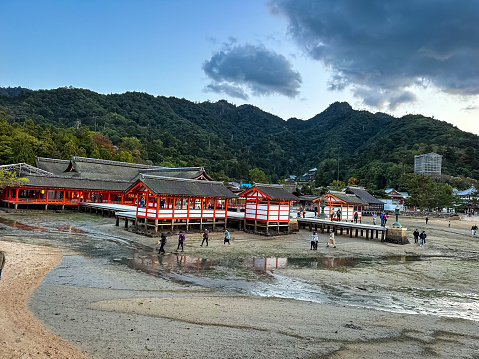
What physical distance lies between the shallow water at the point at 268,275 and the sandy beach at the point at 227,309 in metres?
0.08

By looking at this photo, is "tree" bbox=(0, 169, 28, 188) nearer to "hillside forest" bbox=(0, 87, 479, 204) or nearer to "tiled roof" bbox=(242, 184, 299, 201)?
"hillside forest" bbox=(0, 87, 479, 204)

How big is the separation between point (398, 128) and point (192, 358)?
159996mm

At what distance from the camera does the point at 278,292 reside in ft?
45.0

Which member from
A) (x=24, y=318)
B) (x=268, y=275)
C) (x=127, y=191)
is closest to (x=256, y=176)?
(x=127, y=191)

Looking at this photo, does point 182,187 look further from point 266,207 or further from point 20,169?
point 20,169

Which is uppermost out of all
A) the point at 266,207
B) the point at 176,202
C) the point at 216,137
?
the point at 216,137

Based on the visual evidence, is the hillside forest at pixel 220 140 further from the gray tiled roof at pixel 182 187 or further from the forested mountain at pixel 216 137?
the gray tiled roof at pixel 182 187

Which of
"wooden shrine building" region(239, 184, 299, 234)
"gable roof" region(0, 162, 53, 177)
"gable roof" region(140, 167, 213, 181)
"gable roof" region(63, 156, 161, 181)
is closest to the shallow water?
"wooden shrine building" region(239, 184, 299, 234)

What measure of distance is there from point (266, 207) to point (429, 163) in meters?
92.8

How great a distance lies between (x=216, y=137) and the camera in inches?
5443

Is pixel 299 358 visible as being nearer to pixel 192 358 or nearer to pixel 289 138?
pixel 192 358

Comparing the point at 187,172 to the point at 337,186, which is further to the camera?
the point at 337,186

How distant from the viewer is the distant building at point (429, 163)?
103 m

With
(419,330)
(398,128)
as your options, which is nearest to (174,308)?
(419,330)
